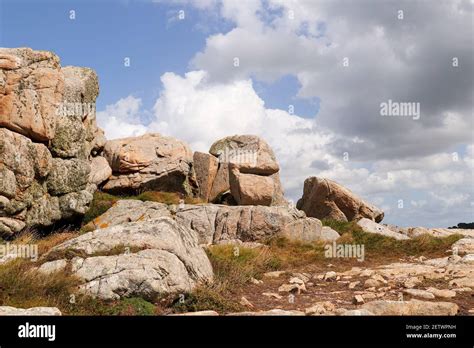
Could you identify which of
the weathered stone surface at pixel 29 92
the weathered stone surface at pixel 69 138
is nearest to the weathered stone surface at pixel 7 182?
the weathered stone surface at pixel 29 92

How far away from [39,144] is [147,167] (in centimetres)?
863

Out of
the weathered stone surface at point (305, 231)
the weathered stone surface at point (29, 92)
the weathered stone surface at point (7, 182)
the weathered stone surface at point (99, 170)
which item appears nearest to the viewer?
the weathered stone surface at point (7, 182)

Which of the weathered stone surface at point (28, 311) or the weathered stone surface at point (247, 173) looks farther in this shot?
the weathered stone surface at point (247, 173)

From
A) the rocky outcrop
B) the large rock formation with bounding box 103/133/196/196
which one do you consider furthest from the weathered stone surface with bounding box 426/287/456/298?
the large rock formation with bounding box 103/133/196/196

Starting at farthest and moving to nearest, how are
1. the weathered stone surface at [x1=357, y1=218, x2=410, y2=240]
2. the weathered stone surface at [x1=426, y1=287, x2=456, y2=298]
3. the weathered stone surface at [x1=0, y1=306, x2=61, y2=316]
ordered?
the weathered stone surface at [x1=357, y1=218, x2=410, y2=240] < the weathered stone surface at [x1=426, y1=287, x2=456, y2=298] < the weathered stone surface at [x1=0, y1=306, x2=61, y2=316]

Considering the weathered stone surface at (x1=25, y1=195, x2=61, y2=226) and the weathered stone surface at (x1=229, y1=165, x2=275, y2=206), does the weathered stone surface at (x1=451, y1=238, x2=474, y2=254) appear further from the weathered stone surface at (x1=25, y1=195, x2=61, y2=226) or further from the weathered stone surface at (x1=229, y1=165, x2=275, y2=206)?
the weathered stone surface at (x1=25, y1=195, x2=61, y2=226)

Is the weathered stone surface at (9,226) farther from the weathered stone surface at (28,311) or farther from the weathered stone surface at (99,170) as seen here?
the weathered stone surface at (28,311)

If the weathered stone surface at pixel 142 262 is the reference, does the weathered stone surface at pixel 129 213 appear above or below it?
above

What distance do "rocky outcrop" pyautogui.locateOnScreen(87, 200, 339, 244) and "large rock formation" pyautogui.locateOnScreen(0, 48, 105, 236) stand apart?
92.4 inches

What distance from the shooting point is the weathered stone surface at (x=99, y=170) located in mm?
30528

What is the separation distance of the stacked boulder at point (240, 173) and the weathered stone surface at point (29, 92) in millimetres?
11969

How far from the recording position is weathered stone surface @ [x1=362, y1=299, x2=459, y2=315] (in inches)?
434
